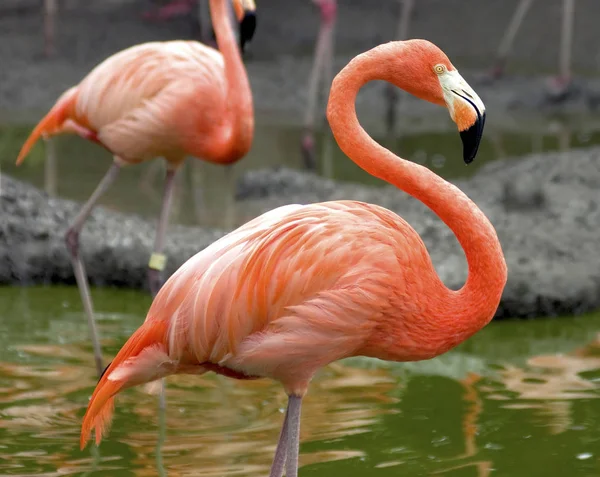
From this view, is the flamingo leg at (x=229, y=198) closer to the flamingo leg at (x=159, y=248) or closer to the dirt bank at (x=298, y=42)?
the flamingo leg at (x=159, y=248)

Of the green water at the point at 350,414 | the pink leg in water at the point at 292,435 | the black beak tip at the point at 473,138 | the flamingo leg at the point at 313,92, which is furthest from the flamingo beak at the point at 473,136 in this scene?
the flamingo leg at the point at 313,92

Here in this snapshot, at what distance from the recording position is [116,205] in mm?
7375

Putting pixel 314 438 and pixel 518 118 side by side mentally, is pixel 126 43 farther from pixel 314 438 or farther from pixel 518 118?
Result: pixel 314 438

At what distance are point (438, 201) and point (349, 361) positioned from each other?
5.73ft

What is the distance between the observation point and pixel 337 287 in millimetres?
2938

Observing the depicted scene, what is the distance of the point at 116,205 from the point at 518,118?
14.7 feet

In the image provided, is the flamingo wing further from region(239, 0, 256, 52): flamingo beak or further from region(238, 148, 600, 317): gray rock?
region(238, 148, 600, 317): gray rock

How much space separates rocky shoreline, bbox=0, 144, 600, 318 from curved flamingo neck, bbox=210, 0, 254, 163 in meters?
1.12

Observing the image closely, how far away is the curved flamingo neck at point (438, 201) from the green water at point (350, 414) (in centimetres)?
79

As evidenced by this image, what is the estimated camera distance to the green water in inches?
144

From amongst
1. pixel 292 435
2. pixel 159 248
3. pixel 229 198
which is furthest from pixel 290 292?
pixel 229 198

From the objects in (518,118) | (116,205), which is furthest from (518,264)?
(518,118)

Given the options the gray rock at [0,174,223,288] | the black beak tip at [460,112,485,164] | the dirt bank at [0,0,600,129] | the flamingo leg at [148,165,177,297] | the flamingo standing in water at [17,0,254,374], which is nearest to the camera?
the black beak tip at [460,112,485,164]

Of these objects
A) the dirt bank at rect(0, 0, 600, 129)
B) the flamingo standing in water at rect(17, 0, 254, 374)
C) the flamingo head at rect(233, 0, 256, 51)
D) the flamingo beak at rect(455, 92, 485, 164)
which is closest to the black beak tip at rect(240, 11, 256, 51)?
the flamingo head at rect(233, 0, 256, 51)
